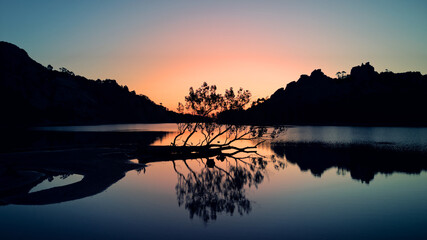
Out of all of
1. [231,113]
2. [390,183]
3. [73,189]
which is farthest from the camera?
[231,113]

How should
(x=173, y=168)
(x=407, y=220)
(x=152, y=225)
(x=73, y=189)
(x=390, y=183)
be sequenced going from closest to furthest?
1. (x=152, y=225)
2. (x=407, y=220)
3. (x=73, y=189)
4. (x=390, y=183)
5. (x=173, y=168)

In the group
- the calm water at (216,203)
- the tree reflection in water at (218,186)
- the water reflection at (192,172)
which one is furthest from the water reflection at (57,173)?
the tree reflection in water at (218,186)

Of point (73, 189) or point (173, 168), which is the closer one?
point (73, 189)

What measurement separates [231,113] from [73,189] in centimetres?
3256

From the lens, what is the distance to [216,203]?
2319 cm

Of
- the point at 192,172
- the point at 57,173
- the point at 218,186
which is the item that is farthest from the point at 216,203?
the point at 57,173

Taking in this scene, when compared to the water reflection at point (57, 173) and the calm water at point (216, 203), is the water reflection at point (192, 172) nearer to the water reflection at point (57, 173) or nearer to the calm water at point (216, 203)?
the water reflection at point (57, 173)

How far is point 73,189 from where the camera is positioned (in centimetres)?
2622

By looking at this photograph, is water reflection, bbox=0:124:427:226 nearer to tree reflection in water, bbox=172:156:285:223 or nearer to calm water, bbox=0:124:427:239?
tree reflection in water, bbox=172:156:285:223

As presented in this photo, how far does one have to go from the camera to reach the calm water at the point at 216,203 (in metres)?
17.1

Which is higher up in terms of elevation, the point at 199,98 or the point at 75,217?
the point at 199,98

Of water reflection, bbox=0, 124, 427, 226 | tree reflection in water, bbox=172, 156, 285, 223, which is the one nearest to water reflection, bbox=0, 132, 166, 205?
water reflection, bbox=0, 124, 427, 226

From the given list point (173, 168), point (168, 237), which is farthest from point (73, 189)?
point (173, 168)

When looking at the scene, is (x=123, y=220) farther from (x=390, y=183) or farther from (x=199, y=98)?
(x=199, y=98)
